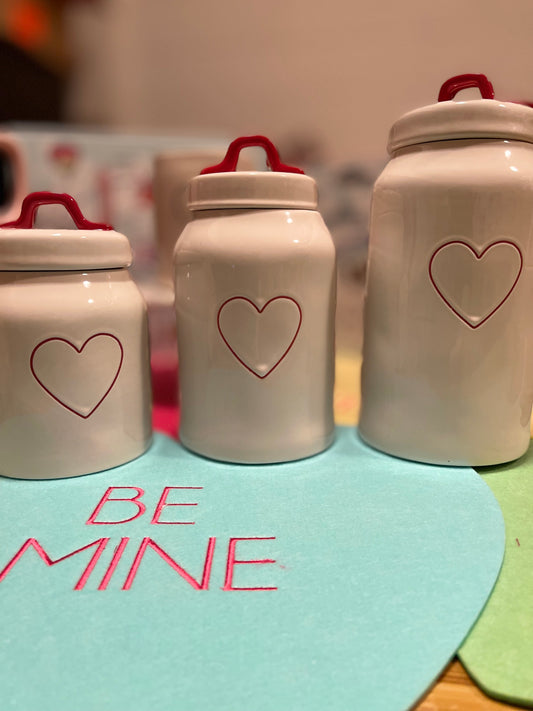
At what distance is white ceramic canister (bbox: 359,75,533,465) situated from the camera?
0.43 meters

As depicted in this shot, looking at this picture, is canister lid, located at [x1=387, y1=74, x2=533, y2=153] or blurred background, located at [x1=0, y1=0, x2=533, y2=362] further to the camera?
blurred background, located at [x1=0, y1=0, x2=533, y2=362]

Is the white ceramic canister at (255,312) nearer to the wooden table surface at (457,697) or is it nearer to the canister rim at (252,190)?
the canister rim at (252,190)

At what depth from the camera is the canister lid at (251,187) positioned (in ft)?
1.48

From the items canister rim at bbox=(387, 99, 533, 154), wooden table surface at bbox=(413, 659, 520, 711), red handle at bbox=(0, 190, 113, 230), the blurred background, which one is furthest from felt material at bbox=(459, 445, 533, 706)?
the blurred background

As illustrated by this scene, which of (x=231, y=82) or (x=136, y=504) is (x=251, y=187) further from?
(x=231, y=82)

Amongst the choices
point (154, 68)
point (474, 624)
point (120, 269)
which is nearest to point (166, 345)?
point (120, 269)

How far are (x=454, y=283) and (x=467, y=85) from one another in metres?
0.17

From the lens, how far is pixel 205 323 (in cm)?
48

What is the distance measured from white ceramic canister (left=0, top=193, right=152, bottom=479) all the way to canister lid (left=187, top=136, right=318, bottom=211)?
85mm

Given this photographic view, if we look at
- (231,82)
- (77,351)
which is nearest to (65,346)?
(77,351)

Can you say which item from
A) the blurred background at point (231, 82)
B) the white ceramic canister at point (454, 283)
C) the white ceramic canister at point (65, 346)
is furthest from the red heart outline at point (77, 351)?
the blurred background at point (231, 82)

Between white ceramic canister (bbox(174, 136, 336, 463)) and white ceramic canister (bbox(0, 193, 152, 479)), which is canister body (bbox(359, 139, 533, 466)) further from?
white ceramic canister (bbox(0, 193, 152, 479))

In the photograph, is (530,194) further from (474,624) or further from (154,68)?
(154,68)

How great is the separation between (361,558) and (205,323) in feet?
0.78
